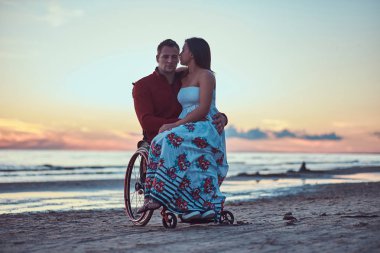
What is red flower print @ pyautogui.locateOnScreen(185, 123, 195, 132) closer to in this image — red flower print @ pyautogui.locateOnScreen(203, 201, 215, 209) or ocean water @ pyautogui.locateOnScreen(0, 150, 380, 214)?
red flower print @ pyautogui.locateOnScreen(203, 201, 215, 209)

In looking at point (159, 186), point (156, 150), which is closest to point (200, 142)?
point (156, 150)

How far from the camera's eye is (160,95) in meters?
5.05

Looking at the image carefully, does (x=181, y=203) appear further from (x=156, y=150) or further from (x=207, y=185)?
(x=156, y=150)

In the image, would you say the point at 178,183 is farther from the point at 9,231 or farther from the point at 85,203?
the point at 85,203

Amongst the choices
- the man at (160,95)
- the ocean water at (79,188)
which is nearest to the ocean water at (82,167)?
the ocean water at (79,188)

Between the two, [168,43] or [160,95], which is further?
[160,95]

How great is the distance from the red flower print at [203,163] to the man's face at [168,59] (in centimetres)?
91

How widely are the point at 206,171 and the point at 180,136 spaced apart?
428 millimetres

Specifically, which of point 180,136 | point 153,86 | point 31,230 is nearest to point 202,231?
point 180,136

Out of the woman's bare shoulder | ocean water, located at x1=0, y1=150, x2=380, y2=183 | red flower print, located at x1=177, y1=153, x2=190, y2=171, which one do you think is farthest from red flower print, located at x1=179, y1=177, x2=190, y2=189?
ocean water, located at x1=0, y1=150, x2=380, y2=183

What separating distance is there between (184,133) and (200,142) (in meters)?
0.18

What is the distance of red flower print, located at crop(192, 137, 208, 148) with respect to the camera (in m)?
4.73

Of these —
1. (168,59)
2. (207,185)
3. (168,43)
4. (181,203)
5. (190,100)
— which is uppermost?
(168,43)

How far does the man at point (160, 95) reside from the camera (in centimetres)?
496
